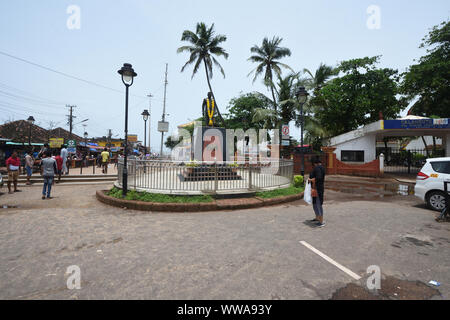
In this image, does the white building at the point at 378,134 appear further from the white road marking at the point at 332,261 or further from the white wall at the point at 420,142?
A: the white wall at the point at 420,142

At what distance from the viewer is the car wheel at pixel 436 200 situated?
663 cm

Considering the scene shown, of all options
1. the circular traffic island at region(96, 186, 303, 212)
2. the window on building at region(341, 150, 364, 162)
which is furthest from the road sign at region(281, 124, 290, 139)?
the window on building at region(341, 150, 364, 162)

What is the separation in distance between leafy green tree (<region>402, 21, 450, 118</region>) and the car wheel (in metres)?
19.7

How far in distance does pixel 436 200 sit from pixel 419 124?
13240 millimetres

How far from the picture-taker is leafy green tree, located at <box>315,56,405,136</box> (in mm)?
23377

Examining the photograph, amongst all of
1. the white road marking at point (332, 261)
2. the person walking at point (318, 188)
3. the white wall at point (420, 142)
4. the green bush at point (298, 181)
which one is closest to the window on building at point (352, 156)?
the green bush at point (298, 181)

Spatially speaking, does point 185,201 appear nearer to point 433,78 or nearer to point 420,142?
point 433,78

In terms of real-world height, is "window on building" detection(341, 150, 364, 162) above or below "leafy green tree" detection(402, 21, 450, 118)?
below

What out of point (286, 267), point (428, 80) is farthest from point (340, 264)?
point (428, 80)

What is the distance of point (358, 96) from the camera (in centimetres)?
2347

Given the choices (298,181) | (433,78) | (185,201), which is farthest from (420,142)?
(185,201)

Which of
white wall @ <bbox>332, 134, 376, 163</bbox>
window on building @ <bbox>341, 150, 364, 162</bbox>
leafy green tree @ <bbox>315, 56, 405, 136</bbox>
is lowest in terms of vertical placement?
window on building @ <bbox>341, 150, 364, 162</bbox>

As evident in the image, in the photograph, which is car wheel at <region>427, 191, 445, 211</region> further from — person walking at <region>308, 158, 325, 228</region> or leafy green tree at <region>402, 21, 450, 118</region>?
leafy green tree at <region>402, 21, 450, 118</region>

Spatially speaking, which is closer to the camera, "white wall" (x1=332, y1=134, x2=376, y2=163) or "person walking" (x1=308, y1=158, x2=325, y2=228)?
"person walking" (x1=308, y1=158, x2=325, y2=228)
